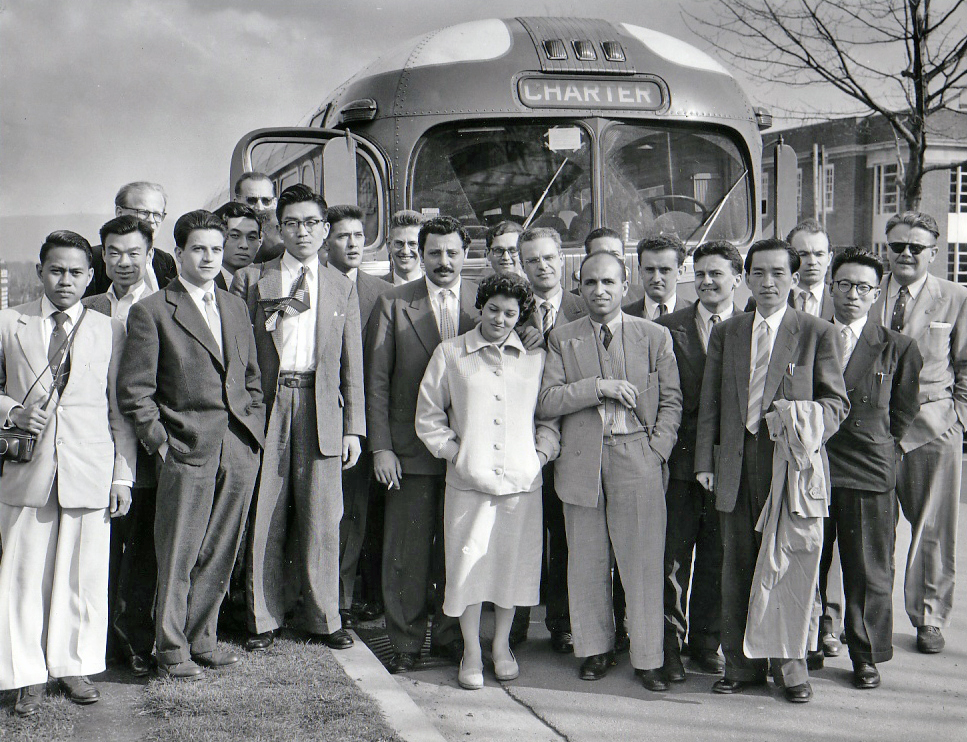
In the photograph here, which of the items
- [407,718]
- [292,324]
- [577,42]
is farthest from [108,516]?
[577,42]

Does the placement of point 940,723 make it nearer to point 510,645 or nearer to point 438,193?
point 510,645

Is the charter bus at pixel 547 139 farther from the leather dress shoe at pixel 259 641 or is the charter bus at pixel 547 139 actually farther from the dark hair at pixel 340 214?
the leather dress shoe at pixel 259 641

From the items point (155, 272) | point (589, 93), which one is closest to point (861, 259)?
point (589, 93)

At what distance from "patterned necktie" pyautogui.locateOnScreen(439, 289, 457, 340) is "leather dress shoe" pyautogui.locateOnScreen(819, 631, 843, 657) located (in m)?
2.27

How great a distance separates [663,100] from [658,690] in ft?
13.9

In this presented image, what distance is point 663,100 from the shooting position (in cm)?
668

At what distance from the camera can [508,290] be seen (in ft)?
13.5

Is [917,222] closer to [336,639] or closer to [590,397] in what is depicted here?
[590,397]

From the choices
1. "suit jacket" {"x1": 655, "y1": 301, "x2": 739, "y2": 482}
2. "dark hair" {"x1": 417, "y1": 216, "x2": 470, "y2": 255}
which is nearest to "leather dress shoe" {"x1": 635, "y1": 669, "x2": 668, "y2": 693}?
"suit jacket" {"x1": 655, "y1": 301, "x2": 739, "y2": 482}

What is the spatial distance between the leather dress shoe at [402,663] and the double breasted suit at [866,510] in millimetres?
1961

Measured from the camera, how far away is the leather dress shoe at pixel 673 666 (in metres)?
4.14

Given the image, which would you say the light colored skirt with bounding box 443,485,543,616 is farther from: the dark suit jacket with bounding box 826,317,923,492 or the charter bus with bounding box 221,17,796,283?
the charter bus with bounding box 221,17,796,283

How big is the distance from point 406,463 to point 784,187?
A: 4198 mm

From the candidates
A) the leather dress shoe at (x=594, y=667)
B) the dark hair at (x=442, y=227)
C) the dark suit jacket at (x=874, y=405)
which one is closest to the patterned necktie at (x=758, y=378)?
the dark suit jacket at (x=874, y=405)
